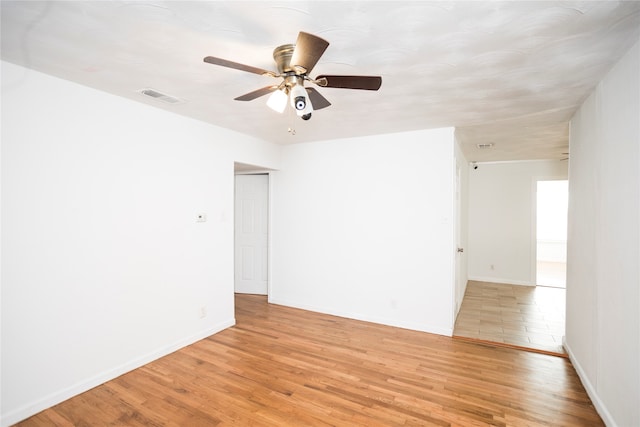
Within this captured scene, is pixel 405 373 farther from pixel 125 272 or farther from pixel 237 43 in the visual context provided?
pixel 237 43

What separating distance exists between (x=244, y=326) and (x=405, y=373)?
2082 millimetres

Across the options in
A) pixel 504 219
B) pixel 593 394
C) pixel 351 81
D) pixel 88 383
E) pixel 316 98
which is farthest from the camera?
pixel 504 219

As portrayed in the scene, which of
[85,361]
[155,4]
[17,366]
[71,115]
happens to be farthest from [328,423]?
[71,115]

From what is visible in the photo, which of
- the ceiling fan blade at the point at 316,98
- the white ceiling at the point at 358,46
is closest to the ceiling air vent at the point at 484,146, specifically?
the white ceiling at the point at 358,46

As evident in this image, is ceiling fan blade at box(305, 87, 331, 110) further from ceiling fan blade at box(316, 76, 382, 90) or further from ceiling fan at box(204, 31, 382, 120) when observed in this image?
ceiling fan blade at box(316, 76, 382, 90)

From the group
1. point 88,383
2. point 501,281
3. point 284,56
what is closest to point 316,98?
point 284,56

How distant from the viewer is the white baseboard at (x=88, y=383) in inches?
85.6

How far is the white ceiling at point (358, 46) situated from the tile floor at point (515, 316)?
251 cm

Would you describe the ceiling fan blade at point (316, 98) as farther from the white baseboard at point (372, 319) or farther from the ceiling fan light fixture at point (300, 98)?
the white baseboard at point (372, 319)

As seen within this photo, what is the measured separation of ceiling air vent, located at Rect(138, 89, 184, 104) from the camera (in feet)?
8.71

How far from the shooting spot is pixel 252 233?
213 inches

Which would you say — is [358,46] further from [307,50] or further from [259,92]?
[259,92]

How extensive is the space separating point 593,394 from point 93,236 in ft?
13.6

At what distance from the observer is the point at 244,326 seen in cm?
400
